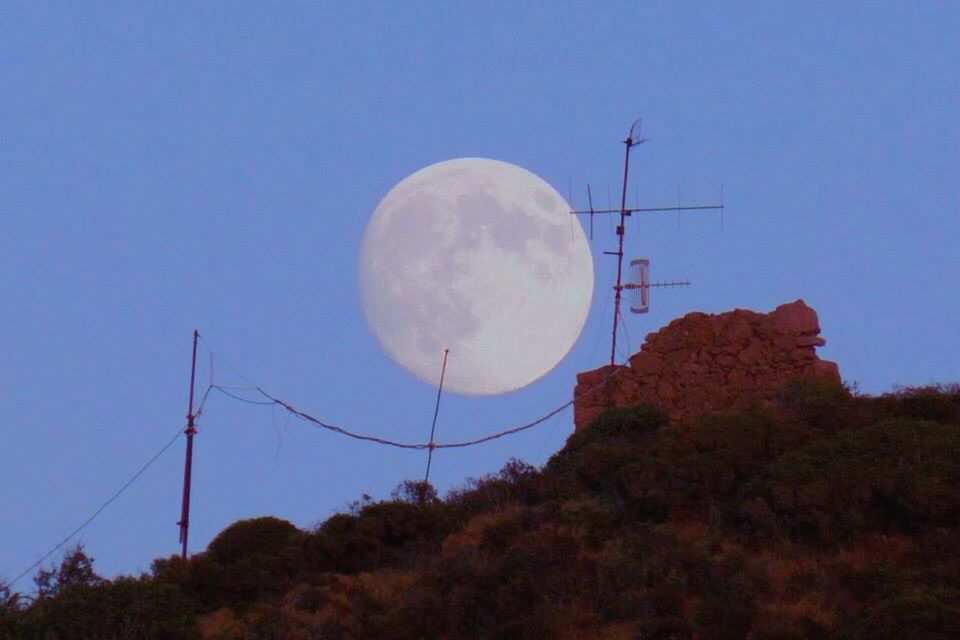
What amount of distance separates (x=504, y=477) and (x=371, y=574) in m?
3.91

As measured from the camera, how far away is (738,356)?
2253cm

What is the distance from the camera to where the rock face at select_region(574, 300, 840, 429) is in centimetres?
2245

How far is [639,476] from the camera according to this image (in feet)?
66.6

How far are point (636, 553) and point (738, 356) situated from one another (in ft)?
17.4

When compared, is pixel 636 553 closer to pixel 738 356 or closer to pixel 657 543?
pixel 657 543

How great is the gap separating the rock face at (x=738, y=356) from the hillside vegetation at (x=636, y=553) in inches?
20.0

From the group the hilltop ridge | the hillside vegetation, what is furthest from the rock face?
the hillside vegetation

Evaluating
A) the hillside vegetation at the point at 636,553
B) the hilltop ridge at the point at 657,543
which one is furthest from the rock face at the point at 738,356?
the hillside vegetation at the point at 636,553

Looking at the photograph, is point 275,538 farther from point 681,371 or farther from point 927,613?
point 927,613

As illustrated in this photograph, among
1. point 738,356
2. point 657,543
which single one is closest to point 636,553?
point 657,543

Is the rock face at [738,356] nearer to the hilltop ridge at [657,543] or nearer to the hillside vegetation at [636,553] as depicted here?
the hilltop ridge at [657,543]

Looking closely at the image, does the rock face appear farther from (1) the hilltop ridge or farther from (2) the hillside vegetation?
(2) the hillside vegetation

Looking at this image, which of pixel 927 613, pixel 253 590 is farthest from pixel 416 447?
pixel 927 613

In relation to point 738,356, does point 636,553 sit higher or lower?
lower
